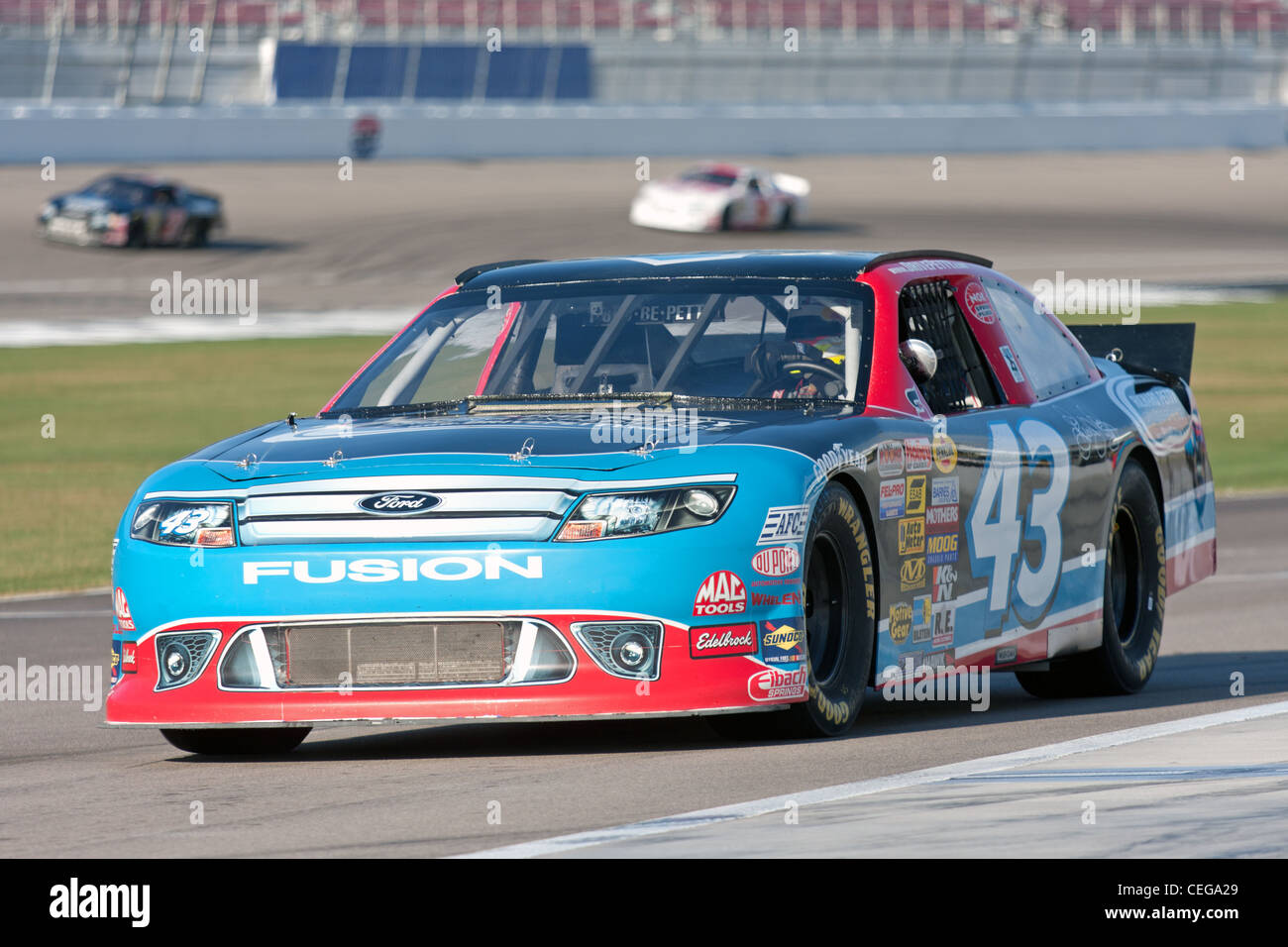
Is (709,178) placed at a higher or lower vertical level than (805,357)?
lower

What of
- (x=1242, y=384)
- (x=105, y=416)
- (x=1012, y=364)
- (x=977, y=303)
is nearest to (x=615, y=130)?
(x=1242, y=384)

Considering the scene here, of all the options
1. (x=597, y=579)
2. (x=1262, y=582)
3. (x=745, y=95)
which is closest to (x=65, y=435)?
(x=1262, y=582)

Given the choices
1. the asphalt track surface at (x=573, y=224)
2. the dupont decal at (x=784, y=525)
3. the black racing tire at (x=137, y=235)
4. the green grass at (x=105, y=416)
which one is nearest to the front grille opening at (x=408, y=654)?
the dupont decal at (x=784, y=525)

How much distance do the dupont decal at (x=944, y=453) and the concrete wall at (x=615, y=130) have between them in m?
46.9

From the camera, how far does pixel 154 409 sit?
79.4 feet

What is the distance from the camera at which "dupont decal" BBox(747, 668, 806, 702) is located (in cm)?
626

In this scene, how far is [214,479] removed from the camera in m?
6.46

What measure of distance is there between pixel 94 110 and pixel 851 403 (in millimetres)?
48734

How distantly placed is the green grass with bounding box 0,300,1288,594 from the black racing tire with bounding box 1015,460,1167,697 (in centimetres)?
637

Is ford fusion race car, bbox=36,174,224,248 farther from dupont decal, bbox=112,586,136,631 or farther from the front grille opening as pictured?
the front grille opening

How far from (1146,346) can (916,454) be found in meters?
2.84

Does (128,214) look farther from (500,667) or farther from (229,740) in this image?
(500,667)

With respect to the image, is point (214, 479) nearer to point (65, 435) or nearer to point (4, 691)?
point (4, 691)
